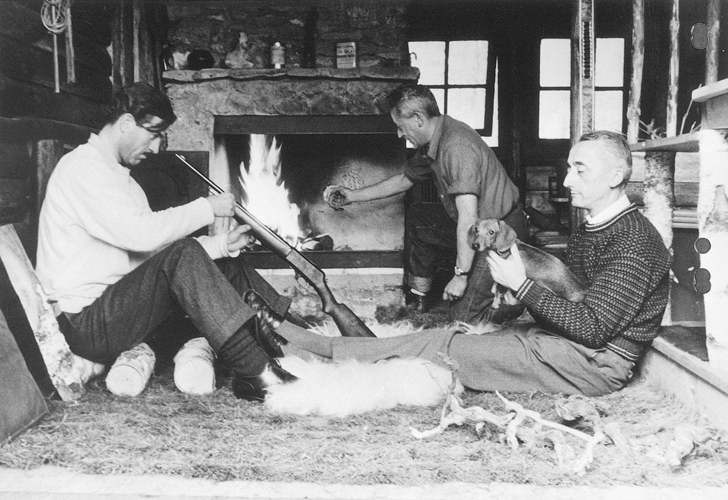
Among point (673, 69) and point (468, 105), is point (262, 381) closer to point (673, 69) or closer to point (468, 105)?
point (673, 69)

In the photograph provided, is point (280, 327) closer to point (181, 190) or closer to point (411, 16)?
point (181, 190)

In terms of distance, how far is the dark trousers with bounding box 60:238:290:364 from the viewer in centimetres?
312

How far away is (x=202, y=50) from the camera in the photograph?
18.9ft

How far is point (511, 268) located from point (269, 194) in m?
3.60

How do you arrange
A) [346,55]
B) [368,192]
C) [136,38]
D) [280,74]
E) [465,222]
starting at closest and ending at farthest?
[465,222], [368,192], [136,38], [280,74], [346,55]

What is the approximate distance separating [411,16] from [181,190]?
345cm

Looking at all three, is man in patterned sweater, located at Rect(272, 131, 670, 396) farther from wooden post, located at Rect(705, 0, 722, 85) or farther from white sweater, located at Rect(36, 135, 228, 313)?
white sweater, located at Rect(36, 135, 228, 313)

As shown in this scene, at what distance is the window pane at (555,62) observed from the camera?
763 cm

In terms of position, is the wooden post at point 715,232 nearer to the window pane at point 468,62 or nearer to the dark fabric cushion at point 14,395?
the dark fabric cushion at point 14,395

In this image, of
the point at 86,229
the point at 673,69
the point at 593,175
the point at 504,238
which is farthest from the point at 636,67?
the point at 86,229

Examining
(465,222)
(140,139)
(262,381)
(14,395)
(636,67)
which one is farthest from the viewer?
(465,222)

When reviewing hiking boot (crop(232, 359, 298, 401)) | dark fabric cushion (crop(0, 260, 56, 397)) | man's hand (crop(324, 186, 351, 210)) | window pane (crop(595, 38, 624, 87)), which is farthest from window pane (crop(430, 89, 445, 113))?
dark fabric cushion (crop(0, 260, 56, 397))

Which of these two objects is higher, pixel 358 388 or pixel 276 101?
pixel 276 101

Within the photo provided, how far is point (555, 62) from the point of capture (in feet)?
25.2
